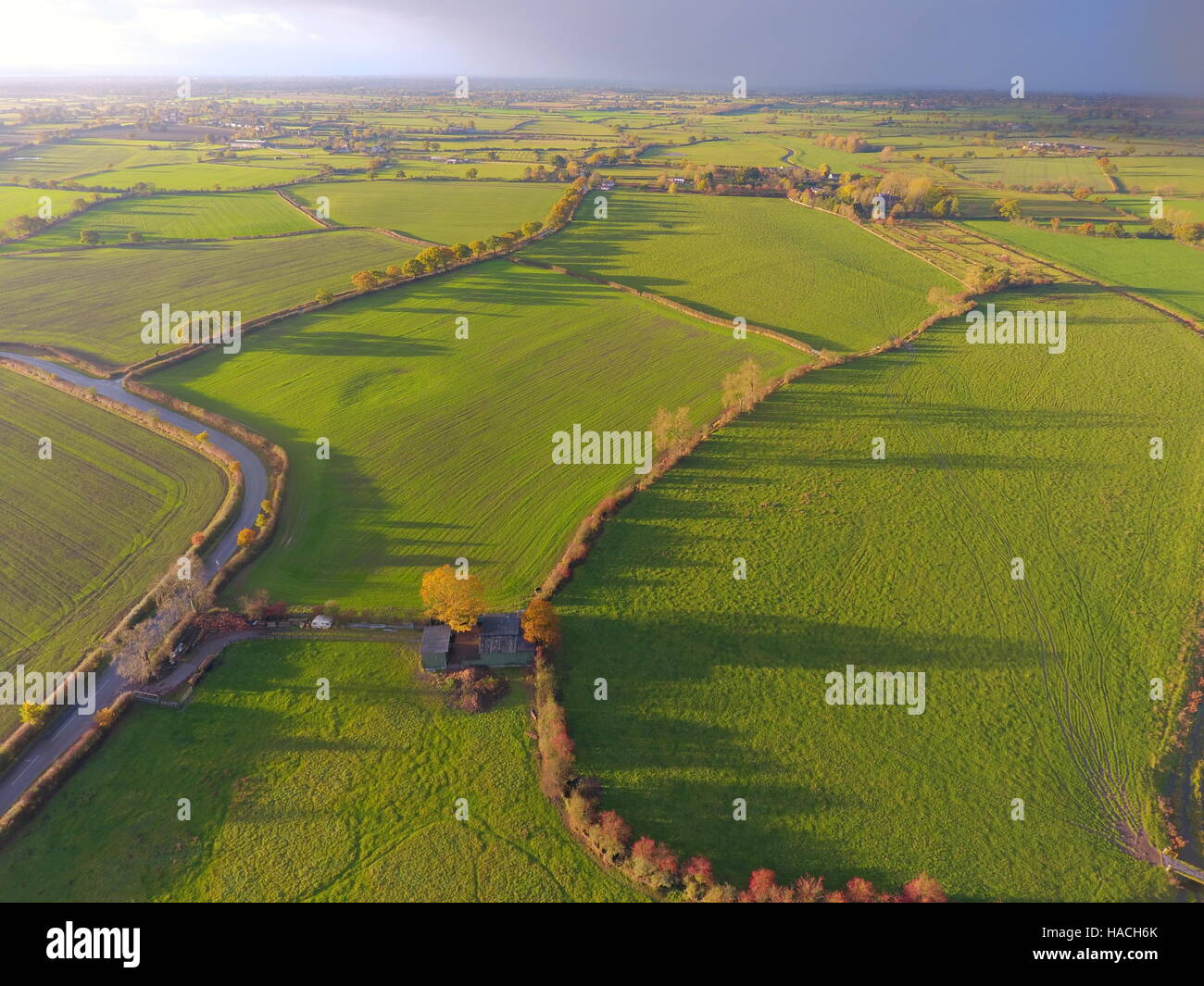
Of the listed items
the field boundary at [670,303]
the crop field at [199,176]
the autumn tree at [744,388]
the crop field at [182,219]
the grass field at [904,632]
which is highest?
the crop field at [199,176]

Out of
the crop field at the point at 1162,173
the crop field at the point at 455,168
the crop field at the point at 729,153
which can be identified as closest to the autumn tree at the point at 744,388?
the crop field at the point at 455,168

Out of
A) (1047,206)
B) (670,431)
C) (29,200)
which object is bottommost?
(670,431)

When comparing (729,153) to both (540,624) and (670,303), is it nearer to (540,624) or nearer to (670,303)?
(670,303)

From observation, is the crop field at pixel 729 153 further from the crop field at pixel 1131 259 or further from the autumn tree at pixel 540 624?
the autumn tree at pixel 540 624

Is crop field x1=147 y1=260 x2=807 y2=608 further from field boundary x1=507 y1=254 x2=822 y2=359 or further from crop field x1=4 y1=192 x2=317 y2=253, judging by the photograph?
crop field x1=4 y1=192 x2=317 y2=253

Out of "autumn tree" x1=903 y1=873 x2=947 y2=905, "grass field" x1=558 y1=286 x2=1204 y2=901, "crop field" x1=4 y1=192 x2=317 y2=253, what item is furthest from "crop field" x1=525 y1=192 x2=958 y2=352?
"autumn tree" x1=903 y1=873 x2=947 y2=905

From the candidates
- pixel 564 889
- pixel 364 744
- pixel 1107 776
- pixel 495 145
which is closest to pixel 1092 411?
pixel 1107 776

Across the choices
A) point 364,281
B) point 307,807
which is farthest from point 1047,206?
point 307,807
